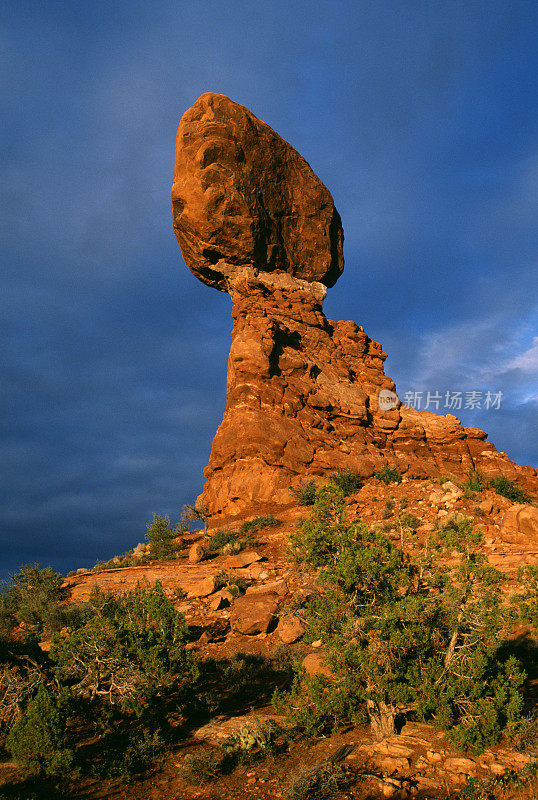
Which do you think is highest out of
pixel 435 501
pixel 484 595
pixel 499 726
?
pixel 435 501

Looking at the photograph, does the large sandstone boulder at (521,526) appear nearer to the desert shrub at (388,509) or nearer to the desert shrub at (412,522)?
the desert shrub at (412,522)

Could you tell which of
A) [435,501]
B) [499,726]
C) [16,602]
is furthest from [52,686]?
[435,501]

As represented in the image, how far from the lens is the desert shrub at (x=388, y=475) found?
805 inches

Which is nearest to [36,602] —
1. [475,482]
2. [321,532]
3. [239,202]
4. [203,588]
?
[203,588]

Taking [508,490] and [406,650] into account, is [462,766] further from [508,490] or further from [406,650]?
[508,490]

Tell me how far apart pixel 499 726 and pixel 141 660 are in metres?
4.61

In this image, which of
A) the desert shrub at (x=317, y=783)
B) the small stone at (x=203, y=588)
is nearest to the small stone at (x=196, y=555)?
the small stone at (x=203, y=588)

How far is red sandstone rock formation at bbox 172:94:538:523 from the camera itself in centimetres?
2089

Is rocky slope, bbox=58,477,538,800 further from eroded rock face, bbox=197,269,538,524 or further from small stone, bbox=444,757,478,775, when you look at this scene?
eroded rock face, bbox=197,269,538,524

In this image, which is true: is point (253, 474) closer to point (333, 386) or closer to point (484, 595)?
point (333, 386)

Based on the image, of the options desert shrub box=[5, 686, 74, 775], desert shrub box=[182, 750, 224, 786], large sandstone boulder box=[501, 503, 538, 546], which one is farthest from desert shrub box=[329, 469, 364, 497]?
desert shrub box=[5, 686, 74, 775]

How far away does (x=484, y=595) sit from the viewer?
6.61m

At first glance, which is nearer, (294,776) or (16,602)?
(294,776)
